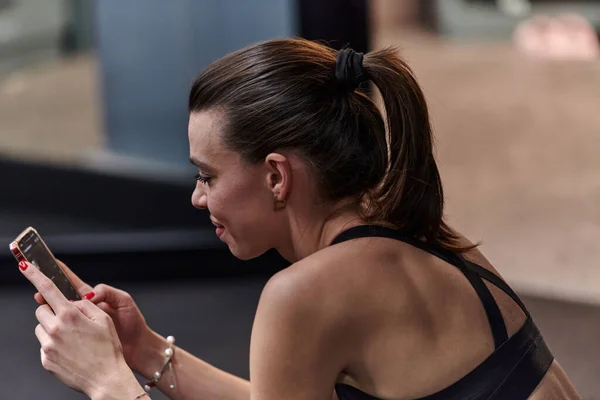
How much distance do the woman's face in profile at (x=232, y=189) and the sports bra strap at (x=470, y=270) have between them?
0.39 feet

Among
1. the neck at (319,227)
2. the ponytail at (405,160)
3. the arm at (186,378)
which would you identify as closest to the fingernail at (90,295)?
the arm at (186,378)

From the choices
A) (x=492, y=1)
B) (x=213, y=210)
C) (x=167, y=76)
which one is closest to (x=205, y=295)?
(x=167, y=76)

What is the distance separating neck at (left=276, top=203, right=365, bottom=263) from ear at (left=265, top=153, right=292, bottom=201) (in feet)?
0.17

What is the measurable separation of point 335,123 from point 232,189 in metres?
0.18

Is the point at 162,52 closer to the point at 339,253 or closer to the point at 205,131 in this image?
the point at 205,131

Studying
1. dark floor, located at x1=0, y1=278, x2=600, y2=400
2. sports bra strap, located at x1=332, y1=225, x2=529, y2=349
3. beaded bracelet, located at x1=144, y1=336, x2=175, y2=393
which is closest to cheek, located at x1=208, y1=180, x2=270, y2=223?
sports bra strap, located at x1=332, y1=225, x2=529, y2=349

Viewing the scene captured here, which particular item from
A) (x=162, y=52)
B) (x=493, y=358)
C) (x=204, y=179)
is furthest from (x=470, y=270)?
(x=162, y=52)

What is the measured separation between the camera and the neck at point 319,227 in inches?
56.9

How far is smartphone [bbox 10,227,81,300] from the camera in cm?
153

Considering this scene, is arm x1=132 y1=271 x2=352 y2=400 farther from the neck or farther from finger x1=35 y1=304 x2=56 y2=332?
finger x1=35 y1=304 x2=56 y2=332

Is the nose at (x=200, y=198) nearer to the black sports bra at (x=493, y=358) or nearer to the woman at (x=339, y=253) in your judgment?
the woman at (x=339, y=253)

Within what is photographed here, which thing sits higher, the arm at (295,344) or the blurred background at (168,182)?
the arm at (295,344)

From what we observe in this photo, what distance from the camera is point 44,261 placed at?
1582 millimetres

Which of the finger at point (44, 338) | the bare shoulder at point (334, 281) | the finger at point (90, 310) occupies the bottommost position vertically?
the finger at point (44, 338)
